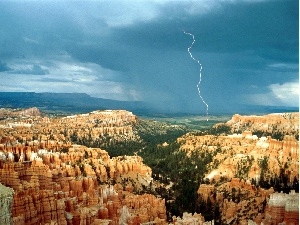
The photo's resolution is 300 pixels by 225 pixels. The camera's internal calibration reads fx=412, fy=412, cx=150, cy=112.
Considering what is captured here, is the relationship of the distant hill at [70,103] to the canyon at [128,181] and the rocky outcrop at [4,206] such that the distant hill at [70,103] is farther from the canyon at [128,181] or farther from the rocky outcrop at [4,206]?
the rocky outcrop at [4,206]

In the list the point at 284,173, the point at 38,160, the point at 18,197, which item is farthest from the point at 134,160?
the point at 18,197

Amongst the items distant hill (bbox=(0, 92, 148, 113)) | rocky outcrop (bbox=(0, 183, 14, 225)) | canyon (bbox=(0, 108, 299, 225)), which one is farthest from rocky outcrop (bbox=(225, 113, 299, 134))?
rocky outcrop (bbox=(0, 183, 14, 225))

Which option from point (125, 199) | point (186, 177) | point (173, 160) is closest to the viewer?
point (125, 199)

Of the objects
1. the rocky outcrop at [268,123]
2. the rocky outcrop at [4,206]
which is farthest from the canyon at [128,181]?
the rocky outcrop at [268,123]

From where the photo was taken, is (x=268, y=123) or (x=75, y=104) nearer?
(x=268, y=123)

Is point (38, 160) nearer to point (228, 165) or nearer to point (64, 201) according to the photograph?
Result: point (64, 201)

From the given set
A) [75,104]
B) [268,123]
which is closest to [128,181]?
[268,123]

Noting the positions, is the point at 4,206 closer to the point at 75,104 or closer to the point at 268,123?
the point at 268,123

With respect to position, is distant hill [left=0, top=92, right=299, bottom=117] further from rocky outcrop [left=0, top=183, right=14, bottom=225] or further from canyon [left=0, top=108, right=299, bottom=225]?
rocky outcrop [left=0, top=183, right=14, bottom=225]
